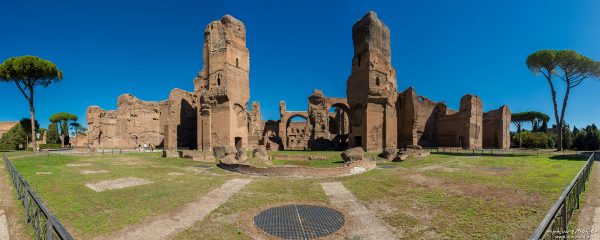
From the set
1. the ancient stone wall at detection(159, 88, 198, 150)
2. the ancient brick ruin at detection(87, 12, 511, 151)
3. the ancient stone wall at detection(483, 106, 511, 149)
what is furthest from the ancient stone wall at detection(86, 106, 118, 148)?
the ancient stone wall at detection(483, 106, 511, 149)

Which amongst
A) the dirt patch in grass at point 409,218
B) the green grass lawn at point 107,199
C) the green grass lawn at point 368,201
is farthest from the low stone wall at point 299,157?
the dirt patch in grass at point 409,218

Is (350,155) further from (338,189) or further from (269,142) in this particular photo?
(269,142)

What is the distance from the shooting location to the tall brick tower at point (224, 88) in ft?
82.4

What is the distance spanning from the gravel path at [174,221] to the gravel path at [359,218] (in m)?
3.16

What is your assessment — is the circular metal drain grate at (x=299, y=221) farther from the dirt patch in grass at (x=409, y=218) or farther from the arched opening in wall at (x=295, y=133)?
the arched opening in wall at (x=295, y=133)

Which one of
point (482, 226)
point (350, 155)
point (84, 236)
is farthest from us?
point (350, 155)

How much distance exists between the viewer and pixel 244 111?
26844mm

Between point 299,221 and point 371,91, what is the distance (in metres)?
21.1

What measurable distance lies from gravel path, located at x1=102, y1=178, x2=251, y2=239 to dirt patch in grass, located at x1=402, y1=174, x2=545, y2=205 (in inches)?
266

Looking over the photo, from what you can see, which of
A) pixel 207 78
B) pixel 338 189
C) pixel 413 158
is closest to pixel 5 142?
pixel 207 78

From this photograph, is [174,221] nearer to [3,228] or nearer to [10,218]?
[3,228]

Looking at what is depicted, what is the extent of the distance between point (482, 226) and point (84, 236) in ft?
23.5

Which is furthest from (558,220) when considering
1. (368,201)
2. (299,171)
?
(299,171)

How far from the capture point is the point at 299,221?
17.5 feet
